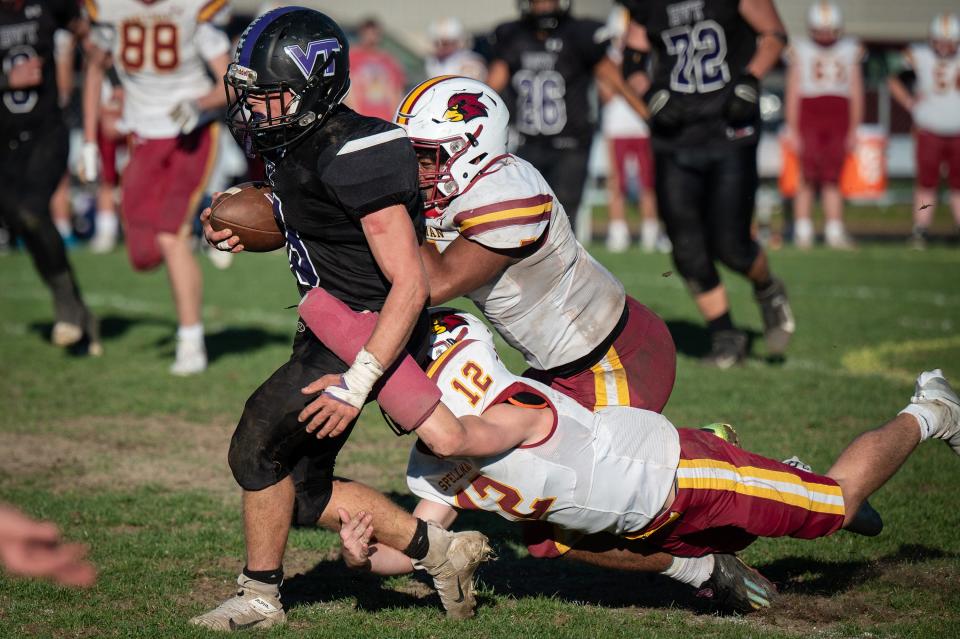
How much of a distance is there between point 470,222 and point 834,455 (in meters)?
2.50

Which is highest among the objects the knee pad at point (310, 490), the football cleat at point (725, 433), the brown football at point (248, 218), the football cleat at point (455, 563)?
Result: the brown football at point (248, 218)

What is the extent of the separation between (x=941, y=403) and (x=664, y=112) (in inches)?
137

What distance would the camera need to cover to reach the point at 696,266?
6895 millimetres

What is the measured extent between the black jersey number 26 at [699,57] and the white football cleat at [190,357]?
10.7ft

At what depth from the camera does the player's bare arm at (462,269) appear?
11.4 feet

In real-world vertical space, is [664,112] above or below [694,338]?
above

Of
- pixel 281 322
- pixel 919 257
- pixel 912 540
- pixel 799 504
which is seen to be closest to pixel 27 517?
pixel 799 504

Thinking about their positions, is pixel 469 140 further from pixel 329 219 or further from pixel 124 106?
pixel 124 106

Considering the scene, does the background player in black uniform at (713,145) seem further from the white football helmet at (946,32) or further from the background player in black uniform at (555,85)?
the white football helmet at (946,32)

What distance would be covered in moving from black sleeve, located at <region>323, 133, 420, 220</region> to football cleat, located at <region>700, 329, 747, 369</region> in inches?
162

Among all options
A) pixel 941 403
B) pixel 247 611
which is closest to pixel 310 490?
pixel 247 611

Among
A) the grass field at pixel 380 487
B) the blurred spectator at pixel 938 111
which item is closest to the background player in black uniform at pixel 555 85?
the grass field at pixel 380 487

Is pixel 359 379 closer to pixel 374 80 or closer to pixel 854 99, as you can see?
pixel 854 99

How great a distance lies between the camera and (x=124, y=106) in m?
7.31
